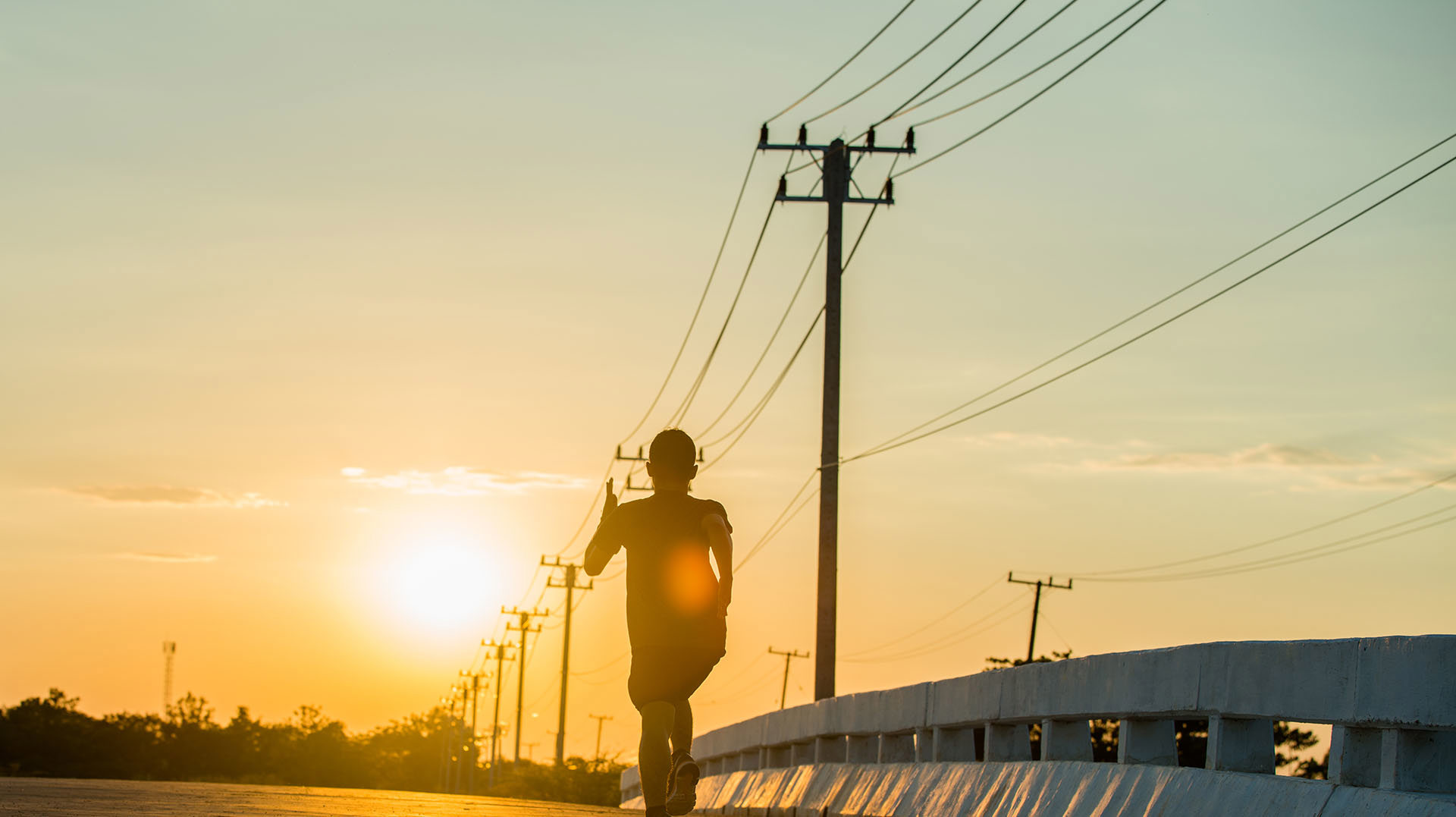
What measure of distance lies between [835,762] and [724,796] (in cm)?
428

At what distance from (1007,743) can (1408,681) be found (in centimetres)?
521

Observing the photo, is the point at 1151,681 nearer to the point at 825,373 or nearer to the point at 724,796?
the point at 724,796

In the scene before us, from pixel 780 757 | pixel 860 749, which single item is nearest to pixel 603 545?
pixel 860 749

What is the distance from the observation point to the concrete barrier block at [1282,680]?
661cm

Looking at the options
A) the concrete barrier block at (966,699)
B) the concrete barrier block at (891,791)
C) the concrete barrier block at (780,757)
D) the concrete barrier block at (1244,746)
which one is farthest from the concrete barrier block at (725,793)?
the concrete barrier block at (1244,746)

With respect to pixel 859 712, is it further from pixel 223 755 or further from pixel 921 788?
pixel 223 755

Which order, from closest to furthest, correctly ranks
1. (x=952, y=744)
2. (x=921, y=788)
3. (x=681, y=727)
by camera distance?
(x=681, y=727)
(x=921, y=788)
(x=952, y=744)

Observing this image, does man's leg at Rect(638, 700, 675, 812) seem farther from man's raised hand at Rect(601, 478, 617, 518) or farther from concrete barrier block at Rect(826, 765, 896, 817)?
concrete barrier block at Rect(826, 765, 896, 817)

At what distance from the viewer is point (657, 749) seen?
27.8 feet

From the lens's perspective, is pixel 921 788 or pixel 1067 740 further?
pixel 921 788

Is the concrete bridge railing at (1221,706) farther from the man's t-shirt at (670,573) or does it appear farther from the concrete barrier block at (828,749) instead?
the concrete barrier block at (828,749)

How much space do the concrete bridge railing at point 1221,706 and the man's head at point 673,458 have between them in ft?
7.65

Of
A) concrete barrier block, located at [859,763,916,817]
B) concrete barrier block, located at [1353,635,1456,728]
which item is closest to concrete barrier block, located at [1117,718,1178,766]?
concrete barrier block, located at [1353,635,1456,728]

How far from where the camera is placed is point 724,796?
19719 mm
